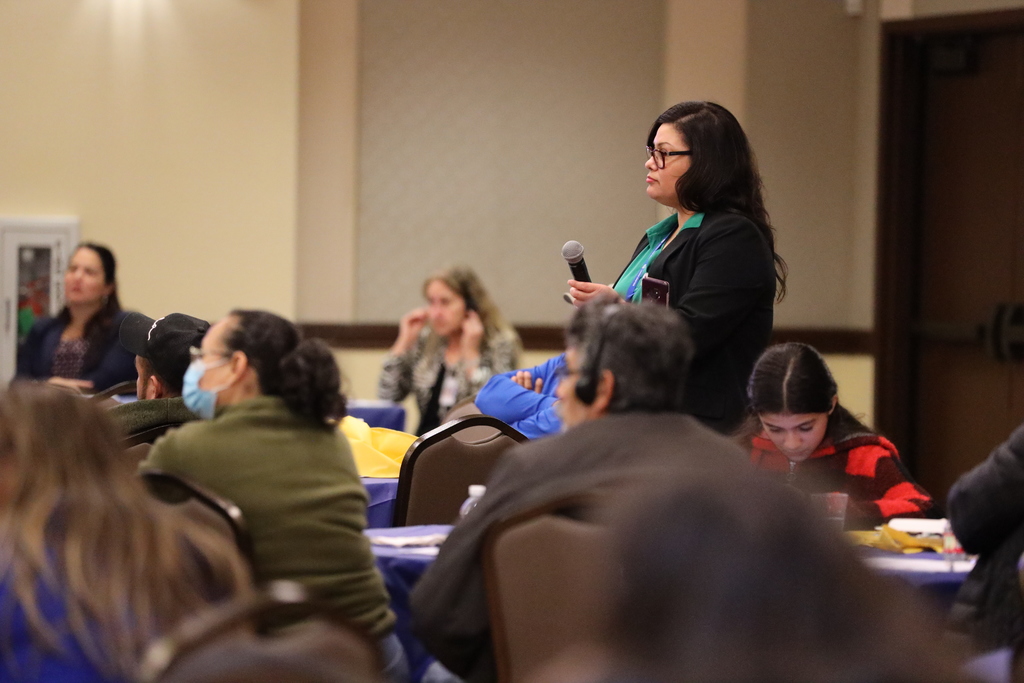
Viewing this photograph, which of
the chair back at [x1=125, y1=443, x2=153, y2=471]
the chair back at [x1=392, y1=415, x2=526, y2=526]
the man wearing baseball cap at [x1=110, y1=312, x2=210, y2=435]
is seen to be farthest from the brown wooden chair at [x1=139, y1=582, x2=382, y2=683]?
the chair back at [x1=392, y1=415, x2=526, y2=526]

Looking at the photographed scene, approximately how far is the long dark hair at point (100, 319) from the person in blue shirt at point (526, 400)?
9.06 ft

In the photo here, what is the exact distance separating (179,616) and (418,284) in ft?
18.1

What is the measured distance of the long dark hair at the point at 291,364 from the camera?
89.7 inches

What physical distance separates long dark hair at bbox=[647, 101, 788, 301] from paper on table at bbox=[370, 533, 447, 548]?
1083mm

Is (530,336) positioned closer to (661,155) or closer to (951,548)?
(661,155)

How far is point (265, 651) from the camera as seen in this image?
1.19 metres

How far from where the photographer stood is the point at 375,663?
1.43 meters

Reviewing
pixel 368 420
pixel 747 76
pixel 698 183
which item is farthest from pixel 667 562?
pixel 747 76

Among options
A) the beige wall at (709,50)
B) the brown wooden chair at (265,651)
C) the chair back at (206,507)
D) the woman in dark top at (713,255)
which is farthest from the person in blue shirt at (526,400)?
the beige wall at (709,50)

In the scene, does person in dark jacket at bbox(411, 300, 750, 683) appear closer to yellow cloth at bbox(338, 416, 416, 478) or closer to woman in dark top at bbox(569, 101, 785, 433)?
woman in dark top at bbox(569, 101, 785, 433)

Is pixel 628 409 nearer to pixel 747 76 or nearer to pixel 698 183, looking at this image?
pixel 698 183

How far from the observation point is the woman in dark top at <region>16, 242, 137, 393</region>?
5.58m

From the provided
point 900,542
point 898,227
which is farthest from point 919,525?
point 898,227

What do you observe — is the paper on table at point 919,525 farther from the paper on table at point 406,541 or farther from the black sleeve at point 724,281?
the paper on table at point 406,541
